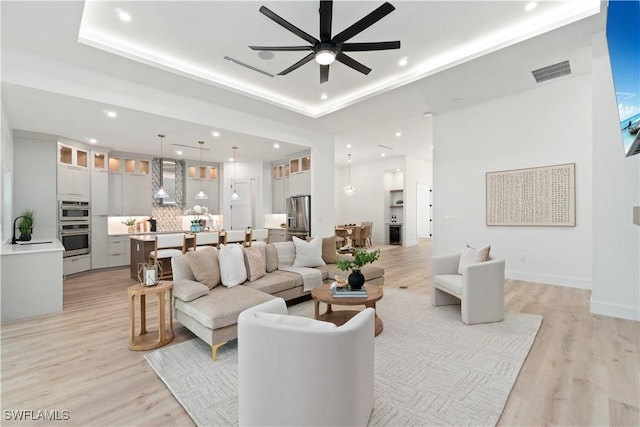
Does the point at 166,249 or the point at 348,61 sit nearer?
the point at 348,61

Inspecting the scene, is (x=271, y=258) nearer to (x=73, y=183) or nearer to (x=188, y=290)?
(x=188, y=290)

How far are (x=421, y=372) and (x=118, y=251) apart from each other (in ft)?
25.1

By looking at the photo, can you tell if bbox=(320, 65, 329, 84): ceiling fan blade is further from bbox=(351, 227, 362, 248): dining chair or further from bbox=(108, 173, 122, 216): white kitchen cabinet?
bbox=(351, 227, 362, 248): dining chair

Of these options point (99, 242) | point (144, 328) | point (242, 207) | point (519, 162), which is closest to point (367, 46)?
point (144, 328)

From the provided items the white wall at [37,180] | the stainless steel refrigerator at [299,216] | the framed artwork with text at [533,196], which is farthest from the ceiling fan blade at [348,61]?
the white wall at [37,180]

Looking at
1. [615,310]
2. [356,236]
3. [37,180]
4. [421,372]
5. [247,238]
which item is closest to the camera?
[421,372]

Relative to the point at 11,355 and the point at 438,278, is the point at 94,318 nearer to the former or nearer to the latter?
the point at 11,355

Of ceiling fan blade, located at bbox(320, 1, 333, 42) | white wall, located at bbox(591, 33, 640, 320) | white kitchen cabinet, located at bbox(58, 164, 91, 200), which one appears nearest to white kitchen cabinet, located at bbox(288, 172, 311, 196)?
ceiling fan blade, located at bbox(320, 1, 333, 42)

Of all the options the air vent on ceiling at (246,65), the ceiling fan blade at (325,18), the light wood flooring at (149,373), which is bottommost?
the light wood flooring at (149,373)

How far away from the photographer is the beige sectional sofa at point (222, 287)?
261 centimetres

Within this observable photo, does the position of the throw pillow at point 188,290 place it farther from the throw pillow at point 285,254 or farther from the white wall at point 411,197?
the white wall at point 411,197

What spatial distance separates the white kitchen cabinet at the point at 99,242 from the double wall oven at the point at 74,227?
0.10 metres

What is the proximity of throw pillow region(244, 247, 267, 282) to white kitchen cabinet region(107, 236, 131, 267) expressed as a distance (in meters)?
5.28

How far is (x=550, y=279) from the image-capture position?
504cm
